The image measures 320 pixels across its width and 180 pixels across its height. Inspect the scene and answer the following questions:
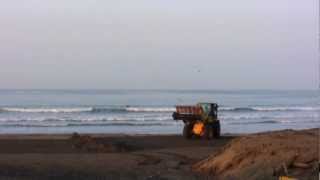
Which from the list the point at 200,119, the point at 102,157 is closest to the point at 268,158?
the point at 102,157

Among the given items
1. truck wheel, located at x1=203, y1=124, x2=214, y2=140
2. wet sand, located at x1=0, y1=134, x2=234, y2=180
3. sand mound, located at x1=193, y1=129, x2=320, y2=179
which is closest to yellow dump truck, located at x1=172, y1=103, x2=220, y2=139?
truck wheel, located at x1=203, y1=124, x2=214, y2=140

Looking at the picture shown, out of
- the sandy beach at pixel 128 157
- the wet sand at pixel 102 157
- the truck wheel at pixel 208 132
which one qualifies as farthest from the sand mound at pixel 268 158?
the truck wheel at pixel 208 132

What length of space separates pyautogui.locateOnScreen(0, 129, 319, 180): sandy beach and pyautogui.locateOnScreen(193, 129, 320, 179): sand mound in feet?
0.10

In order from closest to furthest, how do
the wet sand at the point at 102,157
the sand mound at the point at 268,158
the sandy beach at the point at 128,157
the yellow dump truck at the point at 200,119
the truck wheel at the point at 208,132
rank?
the sand mound at the point at 268,158, the sandy beach at the point at 128,157, the wet sand at the point at 102,157, the yellow dump truck at the point at 200,119, the truck wheel at the point at 208,132

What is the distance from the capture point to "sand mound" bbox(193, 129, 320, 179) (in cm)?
1770

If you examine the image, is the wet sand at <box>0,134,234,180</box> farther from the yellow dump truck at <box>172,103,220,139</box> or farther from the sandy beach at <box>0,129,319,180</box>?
the yellow dump truck at <box>172,103,220,139</box>

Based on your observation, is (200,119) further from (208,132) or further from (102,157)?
(102,157)

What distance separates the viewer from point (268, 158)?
740 inches

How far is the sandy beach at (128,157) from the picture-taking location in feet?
64.6

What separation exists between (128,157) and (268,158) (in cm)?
684

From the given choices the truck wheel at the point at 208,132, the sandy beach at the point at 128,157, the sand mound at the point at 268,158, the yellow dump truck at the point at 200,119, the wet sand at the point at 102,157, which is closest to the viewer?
the sand mound at the point at 268,158

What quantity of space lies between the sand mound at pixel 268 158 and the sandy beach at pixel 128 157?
0.03m

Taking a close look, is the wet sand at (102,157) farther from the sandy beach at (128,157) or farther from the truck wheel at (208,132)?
the truck wheel at (208,132)

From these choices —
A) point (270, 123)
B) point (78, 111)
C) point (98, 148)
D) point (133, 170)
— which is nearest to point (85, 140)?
point (98, 148)
